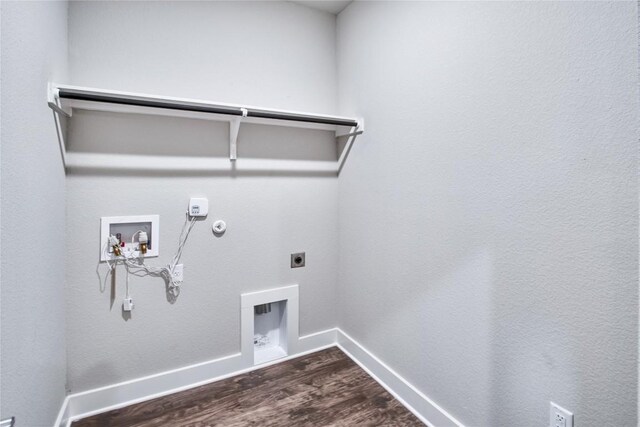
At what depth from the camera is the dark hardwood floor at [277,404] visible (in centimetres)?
152

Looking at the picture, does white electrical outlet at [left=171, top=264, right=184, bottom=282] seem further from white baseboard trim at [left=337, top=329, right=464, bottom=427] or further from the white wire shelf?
white baseboard trim at [left=337, top=329, right=464, bottom=427]

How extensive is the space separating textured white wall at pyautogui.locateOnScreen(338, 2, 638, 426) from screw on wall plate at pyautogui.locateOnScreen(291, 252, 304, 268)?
51 cm

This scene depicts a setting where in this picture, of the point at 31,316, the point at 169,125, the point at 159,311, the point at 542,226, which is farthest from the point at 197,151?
the point at 542,226

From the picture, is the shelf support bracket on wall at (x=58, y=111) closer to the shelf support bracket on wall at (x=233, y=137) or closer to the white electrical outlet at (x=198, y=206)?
the white electrical outlet at (x=198, y=206)

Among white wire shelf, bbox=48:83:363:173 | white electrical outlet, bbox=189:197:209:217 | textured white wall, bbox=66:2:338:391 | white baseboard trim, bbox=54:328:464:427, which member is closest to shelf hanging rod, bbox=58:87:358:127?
white wire shelf, bbox=48:83:363:173

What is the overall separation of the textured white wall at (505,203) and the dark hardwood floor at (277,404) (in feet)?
0.78

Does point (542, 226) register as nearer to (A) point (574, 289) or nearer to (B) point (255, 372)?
(A) point (574, 289)

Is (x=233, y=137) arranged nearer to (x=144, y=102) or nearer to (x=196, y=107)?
(x=196, y=107)

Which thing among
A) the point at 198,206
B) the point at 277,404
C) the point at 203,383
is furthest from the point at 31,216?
the point at 277,404

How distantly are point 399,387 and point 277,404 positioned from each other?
68 centimetres

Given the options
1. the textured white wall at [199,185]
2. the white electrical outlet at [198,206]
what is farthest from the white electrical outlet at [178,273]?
the white electrical outlet at [198,206]

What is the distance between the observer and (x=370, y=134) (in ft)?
6.11

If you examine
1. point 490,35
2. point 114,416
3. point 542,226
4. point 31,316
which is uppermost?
point 490,35

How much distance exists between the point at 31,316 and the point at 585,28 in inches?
79.2
